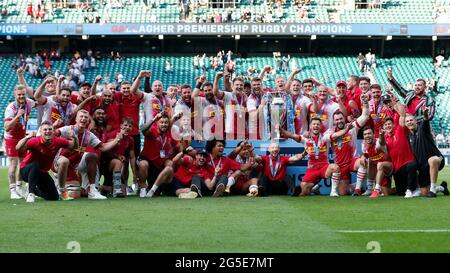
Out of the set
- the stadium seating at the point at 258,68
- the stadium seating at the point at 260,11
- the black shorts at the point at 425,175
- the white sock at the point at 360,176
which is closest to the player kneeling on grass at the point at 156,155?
the white sock at the point at 360,176

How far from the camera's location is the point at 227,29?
4228 cm

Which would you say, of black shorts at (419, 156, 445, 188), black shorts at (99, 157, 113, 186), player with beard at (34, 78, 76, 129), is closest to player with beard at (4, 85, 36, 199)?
player with beard at (34, 78, 76, 129)

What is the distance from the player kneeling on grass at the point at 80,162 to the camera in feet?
42.6

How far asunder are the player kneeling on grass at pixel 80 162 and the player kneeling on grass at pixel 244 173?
188 centimetres

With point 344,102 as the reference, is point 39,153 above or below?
below

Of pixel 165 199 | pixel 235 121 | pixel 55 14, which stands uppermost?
pixel 55 14

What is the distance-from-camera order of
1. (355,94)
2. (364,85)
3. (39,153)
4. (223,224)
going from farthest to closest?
(355,94) < (364,85) < (39,153) < (223,224)

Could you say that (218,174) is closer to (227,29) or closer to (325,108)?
(325,108)

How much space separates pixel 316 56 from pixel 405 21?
Result: 4.70 meters

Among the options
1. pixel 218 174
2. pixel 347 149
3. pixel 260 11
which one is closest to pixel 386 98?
pixel 347 149

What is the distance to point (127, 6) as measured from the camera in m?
45.0

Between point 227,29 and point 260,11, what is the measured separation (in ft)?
10.3

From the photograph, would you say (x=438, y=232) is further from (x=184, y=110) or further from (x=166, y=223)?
(x=184, y=110)
